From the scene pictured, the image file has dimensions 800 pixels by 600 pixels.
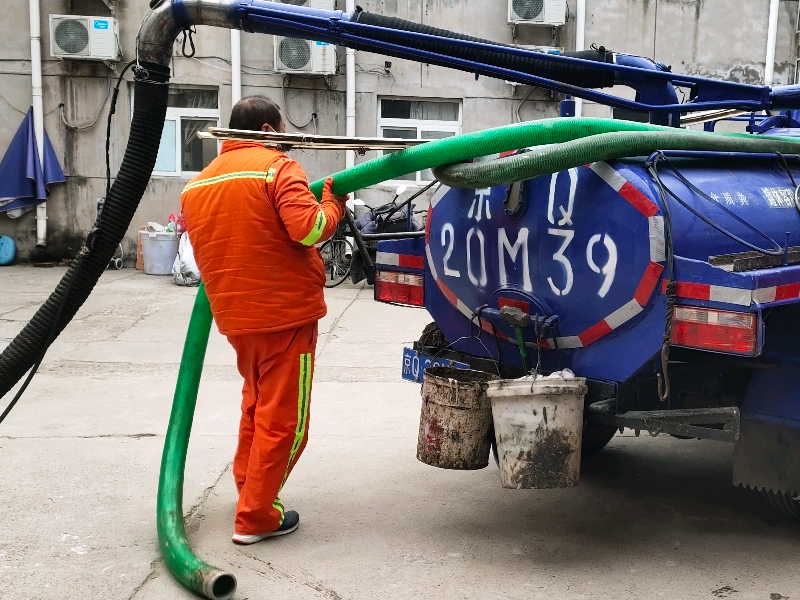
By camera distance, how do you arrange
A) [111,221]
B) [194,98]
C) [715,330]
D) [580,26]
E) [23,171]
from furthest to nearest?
1. [194,98]
2. [580,26]
3. [23,171]
4. [111,221]
5. [715,330]

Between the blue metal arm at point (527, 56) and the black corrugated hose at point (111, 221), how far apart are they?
0.34 meters

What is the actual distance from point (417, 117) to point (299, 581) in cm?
1196

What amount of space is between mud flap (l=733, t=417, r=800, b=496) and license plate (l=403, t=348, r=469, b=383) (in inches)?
51.8

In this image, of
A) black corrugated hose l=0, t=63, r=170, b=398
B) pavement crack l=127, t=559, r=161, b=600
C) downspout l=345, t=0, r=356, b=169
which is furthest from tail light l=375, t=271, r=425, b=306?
downspout l=345, t=0, r=356, b=169

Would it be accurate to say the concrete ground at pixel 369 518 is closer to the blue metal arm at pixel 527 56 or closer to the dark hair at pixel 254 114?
the dark hair at pixel 254 114

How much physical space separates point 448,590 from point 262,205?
1.70 metres

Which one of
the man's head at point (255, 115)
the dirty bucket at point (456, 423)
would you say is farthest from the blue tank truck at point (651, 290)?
the man's head at point (255, 115)

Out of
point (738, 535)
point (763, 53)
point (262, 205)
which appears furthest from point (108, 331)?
point (763, 53)

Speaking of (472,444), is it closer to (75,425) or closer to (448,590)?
(448,590)

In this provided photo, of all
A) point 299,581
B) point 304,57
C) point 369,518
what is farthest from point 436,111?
point 299,581

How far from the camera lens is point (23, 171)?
46.8 ft

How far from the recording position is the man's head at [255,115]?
4090 mm

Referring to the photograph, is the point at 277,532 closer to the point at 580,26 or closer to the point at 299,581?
the point at 299,581

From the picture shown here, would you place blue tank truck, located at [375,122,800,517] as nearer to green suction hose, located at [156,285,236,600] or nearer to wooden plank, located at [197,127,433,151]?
wooden plank, located at [197,127,433,151]
